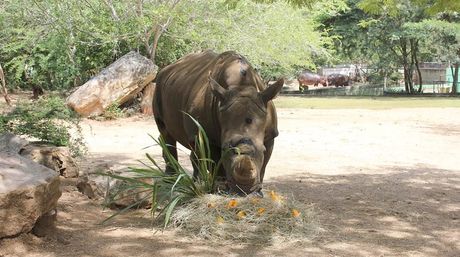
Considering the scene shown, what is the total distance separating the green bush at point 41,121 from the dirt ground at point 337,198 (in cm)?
79

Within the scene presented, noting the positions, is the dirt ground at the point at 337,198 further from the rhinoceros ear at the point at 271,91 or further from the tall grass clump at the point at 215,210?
the rhinoceros ear at the point at 271,91

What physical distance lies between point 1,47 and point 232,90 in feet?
59.0

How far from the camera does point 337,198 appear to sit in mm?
7621

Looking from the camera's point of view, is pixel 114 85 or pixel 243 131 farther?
pixel 114 85

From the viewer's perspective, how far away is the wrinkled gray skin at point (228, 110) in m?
5.27

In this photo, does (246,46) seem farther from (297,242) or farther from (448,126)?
(297,242)

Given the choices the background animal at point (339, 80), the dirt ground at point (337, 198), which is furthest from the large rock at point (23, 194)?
Answer: the background animal at point (339, 80)

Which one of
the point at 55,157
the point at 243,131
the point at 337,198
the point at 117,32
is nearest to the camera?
the point at 243,131

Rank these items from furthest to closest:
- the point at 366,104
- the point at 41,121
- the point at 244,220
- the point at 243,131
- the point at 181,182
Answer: the point at 366,104, the point at 41,121, the point at 181,182, the point at 244,220, the point at 243,131

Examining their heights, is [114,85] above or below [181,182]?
above

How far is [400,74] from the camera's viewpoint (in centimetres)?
5300

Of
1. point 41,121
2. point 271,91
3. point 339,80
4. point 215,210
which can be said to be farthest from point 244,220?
point 339,80

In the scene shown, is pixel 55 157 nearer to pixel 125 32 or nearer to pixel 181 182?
pixel 181 182

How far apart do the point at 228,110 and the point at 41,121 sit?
4.23 meters
